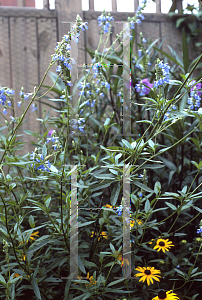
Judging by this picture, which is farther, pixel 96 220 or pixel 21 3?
pixel 21 3

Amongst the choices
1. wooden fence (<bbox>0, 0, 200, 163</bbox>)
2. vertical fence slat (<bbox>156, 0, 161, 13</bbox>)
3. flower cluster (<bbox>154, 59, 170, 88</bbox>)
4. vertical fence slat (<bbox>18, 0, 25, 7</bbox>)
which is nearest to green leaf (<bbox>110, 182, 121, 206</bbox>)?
flower cluster (<bbox>154, 59, 170, 88</bbox>)

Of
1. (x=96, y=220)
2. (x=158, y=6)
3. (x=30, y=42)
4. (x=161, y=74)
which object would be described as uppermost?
(x=158, y=6)

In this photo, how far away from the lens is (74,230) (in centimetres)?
79

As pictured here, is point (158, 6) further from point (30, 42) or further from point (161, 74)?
point (161, 74)

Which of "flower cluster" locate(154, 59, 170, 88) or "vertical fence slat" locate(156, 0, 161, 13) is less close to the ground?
"vertical fence slat" locate(156, 0, 161, 13)

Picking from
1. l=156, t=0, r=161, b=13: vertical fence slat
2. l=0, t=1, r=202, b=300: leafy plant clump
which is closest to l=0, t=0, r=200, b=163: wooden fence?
l=156, t=0, r=161, b=13: vertical fence slat

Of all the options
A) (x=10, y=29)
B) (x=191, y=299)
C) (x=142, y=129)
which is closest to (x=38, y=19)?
(x=10, y=29)

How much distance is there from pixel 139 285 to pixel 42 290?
29 centimetres

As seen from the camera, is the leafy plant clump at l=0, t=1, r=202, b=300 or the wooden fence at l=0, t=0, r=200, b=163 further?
the wooden fence at l=0, t=0, r=200, b=163

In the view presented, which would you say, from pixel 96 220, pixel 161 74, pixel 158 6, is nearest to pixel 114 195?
pixel 96 220

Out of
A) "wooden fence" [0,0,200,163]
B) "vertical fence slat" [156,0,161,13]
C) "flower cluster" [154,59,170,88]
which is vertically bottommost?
"flower cluster" [154,59,170,88]

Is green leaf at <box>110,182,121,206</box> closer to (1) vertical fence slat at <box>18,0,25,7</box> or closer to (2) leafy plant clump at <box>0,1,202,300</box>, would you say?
(2) leafy plant clump at <box>0,1,202,300</box>

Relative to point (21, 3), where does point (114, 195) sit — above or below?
below

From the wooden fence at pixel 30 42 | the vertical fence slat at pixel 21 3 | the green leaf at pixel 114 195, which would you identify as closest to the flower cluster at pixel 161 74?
the green leaf at pixel 114 195
